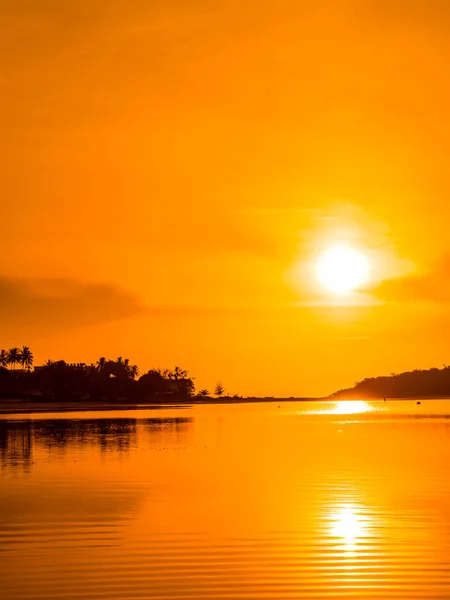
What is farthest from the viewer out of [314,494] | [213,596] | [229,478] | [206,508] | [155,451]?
[155,451]

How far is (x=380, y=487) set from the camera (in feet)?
138

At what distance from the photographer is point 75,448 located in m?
69.2

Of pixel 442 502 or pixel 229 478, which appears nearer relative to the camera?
pixel 442 502

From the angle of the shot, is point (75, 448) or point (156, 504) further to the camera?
point (75, 448)

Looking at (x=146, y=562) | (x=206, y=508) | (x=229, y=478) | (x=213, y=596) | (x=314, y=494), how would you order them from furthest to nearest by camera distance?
1. (x=229, y=478)
2. (x=314, y=494)
3. (x=206, y=508)
4. (x=146, y=562)
5. (x=213, y=596)

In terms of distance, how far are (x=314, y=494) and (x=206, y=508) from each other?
5.79m

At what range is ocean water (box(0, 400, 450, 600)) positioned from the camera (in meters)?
22.4

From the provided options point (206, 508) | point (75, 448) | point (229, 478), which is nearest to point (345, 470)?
point (229, 478)

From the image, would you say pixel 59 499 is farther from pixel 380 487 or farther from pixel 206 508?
pixel 380 487

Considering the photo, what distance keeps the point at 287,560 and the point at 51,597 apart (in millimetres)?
6962

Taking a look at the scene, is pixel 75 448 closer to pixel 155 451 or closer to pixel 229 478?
pixel 155 451

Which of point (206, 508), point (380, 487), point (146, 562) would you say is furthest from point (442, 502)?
point (146, 562)

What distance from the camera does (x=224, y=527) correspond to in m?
31.4

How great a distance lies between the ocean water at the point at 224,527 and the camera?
22359mm
